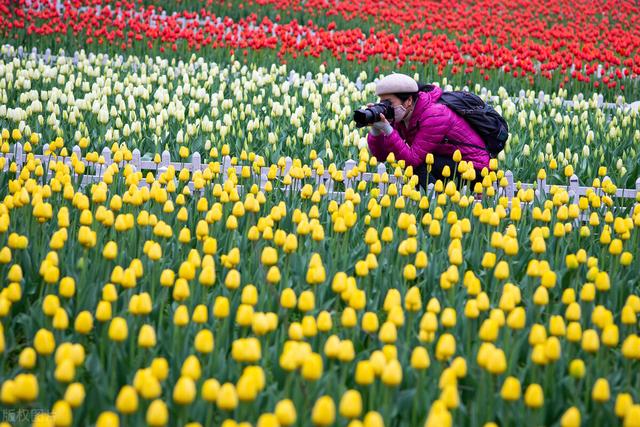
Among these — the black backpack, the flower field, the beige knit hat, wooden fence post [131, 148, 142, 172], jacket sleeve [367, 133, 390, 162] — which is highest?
the beige knit hat

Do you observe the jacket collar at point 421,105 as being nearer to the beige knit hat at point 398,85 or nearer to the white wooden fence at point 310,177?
the beige knit hat at point 398,85

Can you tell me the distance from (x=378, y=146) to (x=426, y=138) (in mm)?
309

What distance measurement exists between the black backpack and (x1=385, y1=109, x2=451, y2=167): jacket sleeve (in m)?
0.14

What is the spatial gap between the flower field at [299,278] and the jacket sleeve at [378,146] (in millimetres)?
230

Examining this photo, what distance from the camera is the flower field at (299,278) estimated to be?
2256 mm

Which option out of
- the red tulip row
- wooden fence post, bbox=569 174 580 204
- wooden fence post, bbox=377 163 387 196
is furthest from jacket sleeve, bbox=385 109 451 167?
the red tulip row

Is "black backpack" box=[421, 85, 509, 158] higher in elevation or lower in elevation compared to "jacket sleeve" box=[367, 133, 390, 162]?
higher

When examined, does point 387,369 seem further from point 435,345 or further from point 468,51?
point 468,51

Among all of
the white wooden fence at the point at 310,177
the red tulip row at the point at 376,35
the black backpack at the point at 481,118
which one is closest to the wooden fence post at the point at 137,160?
the white wooden fence at the point at 310,177

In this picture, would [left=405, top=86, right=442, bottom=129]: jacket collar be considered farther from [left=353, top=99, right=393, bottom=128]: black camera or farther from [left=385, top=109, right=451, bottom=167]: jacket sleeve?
[left=353, top=99, right=393, bottom=128]: black camera

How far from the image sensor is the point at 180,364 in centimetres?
254

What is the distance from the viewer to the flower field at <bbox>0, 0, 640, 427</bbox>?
2.26 metres

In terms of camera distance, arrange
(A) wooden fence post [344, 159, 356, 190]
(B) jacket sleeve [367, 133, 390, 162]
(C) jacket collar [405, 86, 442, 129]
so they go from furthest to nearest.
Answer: (C) jacket collar [405, 86, 442, 129]
(B) jacket sleeve [367, 133, 390, 162]
(A) wooden fence post [344, 159, 356, 190]

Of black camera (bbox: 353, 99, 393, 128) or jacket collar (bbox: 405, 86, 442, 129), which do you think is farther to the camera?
jacket collar (bbox: 405, 86, 442, 129)
